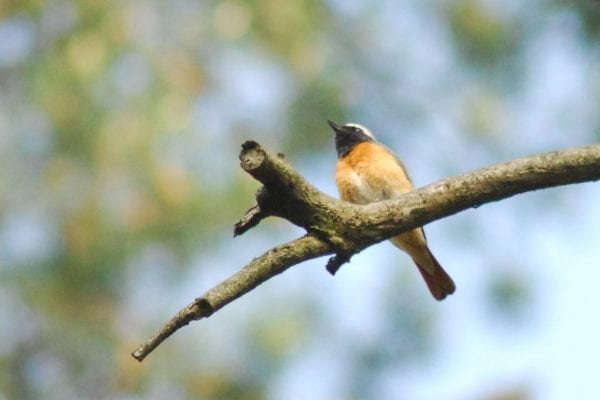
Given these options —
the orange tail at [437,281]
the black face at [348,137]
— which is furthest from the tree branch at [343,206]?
the black face at [348,137]

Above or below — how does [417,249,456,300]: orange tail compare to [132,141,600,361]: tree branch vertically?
above

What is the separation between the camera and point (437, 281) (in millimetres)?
3578

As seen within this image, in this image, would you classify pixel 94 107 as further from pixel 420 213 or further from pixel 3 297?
pixel 420 213

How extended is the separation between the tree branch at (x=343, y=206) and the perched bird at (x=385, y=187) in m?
1.53

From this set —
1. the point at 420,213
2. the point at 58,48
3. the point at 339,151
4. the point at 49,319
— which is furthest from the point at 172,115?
the point at 420,213

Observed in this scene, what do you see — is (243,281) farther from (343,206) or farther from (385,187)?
(385,187)

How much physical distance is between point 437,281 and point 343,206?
1692mm

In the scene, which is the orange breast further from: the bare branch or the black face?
the bare branch

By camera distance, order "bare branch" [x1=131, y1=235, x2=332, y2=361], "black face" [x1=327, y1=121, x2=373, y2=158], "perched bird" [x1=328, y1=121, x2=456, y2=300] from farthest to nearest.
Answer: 1. "black face" [x1=327, y1=121, x2=373, y2=158]
2. "perched bird" [x1=328, y1=121, x2=456, y2=300]
3. "bare branch" [x1=131, y1=235, x2=332, y2=361]

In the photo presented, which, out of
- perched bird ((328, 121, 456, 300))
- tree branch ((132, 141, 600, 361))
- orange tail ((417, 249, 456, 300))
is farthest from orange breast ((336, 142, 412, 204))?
tree branch ((132, 141, 600, 361))

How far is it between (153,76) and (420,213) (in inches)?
159

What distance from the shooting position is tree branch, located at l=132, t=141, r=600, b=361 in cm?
183

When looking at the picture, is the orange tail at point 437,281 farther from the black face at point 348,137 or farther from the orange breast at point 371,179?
the black face at point 348,137

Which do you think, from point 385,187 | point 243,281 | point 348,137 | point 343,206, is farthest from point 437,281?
point 243,281
